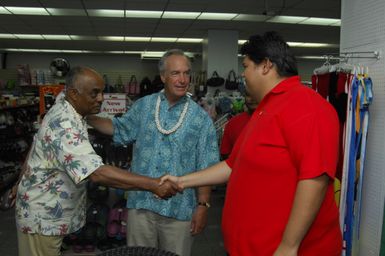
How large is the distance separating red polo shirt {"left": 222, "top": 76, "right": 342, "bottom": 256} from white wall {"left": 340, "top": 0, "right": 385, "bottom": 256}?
124cm

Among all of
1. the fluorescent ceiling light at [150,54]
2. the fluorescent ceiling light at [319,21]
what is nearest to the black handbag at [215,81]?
the fluorescent ceiling light at [319,21]

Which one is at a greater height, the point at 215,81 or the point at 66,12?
the point at 66,12

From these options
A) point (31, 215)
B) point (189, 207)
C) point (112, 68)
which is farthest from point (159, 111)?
point (112, 68)

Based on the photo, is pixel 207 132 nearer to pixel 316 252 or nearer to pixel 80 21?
pixel 316 252

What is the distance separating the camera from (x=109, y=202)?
504 centimetres

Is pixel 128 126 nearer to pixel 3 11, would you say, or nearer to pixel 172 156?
pixel 172 156

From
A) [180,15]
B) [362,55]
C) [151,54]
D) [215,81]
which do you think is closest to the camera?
[362,55]

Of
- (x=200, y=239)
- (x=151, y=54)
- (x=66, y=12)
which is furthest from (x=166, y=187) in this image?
(x=151, y=54)

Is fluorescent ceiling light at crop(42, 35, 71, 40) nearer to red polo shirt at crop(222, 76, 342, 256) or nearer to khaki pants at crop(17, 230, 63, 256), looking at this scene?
khaki pants at crop(17, 230, 63, 256)

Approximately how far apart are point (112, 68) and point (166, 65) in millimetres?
14840

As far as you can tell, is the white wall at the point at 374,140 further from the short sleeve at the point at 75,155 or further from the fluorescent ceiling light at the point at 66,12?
the fluorescent ceiling light at the point at 66,12

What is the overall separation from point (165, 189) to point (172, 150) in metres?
0.28

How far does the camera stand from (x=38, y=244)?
6.59 feet

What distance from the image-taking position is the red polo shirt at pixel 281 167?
1362mm
